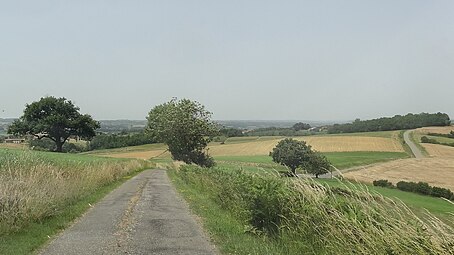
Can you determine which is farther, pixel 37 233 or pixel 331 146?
pixel 331 146

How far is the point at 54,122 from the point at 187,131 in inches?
1134

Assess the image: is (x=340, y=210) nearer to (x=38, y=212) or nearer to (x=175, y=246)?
(x=175, y=246)

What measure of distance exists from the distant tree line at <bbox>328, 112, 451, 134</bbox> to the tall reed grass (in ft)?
512

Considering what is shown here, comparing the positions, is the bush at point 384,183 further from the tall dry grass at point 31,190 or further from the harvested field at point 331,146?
the tall dry grass at point 31,190

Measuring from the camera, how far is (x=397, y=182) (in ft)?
210

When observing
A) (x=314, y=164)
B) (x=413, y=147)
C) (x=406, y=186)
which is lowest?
(x=406, y=186)

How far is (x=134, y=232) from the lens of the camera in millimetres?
11609

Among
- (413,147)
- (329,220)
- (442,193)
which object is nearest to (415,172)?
(442,193)

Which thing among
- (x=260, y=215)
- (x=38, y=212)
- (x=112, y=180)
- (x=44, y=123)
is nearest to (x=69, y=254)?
(x=38, y=212)

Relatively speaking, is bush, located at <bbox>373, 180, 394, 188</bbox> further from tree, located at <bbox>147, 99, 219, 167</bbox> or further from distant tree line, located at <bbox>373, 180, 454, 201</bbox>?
tree, located at <bbox>147, 99, 219, 167</bbox>

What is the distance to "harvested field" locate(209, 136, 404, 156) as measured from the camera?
106 metres

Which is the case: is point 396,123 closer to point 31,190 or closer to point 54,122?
point 54,122

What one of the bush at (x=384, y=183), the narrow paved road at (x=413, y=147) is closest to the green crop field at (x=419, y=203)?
the bush at (x=384, y=183)

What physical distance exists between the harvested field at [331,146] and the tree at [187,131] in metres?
36.2
